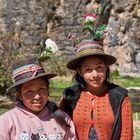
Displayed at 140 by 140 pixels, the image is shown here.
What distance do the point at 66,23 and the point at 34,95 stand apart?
22.5 metres

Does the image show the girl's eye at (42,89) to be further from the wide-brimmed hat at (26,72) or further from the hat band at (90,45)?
the hat band at (90,45)

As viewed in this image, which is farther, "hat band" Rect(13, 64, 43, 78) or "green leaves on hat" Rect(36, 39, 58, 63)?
"green leaves on hat" Rect(36, 39, 58, 63)

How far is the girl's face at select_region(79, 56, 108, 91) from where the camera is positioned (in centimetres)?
358

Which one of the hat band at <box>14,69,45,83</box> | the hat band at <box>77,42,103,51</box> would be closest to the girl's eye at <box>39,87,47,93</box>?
the hat band at <box>14,69,45,83</box>

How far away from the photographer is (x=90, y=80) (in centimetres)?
360

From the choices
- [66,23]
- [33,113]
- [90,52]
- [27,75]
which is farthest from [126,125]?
[66,23]

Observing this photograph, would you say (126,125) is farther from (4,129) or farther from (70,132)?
Result: (4,129)

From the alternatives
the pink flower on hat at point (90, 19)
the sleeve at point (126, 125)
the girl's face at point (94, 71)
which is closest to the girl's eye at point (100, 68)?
the girl's face at point (94, 71)

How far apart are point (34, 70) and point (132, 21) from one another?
22414mm

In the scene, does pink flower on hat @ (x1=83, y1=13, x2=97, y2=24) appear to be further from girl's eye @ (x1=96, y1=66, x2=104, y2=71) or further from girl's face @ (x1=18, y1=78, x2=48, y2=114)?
girl's face @ (x1=18, y1=78, x2=48, y2=114)

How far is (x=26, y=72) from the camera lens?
11.1 feet

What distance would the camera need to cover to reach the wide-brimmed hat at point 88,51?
3.60 m

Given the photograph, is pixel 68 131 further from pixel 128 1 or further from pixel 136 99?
pixel 128 1

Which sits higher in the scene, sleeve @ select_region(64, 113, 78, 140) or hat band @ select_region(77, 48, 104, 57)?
hat band @ select_region(77, 48, 104, 57)
